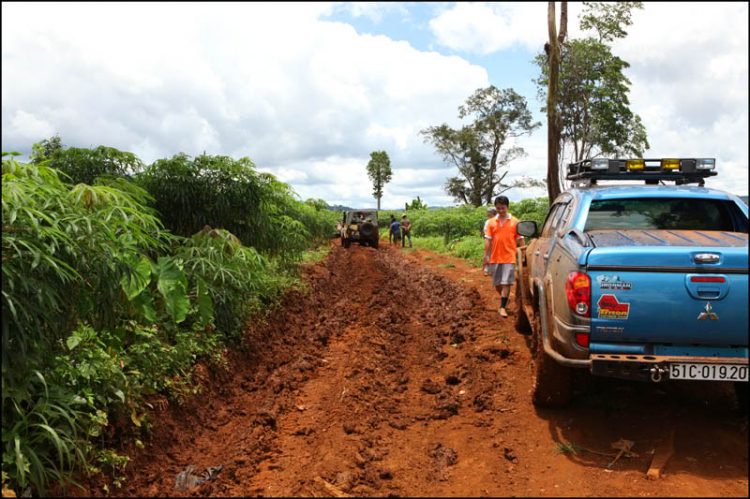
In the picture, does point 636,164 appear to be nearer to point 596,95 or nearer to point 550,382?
point 550,382

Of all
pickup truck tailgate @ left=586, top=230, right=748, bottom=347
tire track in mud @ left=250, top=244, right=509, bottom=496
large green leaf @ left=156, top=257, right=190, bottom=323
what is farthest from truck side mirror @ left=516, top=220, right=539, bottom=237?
large green leaf @ left=156, top=257, right=190, bottom=323

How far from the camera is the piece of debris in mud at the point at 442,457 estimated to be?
146 inches

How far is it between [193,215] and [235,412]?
3496mm

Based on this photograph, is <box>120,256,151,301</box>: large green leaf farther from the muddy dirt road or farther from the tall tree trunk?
the tall tree trunk

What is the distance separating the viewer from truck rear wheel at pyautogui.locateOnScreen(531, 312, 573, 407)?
4.21 metres

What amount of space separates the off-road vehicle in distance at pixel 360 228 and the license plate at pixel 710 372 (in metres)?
21.2

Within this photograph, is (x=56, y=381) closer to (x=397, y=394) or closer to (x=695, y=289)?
(x=397, y=394)

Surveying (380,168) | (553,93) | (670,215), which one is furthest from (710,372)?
(380,168)

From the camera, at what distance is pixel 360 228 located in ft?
80.2

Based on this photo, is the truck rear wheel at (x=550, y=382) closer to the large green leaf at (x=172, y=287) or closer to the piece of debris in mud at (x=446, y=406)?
the piece of debris in mud at (x=446, y=406)

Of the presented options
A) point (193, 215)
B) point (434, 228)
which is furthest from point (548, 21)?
point (434, 228)

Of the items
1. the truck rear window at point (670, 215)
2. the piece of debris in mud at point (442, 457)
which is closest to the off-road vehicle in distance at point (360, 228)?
the truck rear window at point (670, 215)

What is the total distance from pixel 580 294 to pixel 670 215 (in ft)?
5.05

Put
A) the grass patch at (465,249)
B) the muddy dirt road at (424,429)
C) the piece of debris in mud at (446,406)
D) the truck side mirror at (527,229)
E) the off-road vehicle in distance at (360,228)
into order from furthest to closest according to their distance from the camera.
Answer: the off-road vehicle in distance at (360,228) < the grass patch at (465,249) < the truck side mirror at (527,229) < the piece of debris in mud at (446,406) < the muddy dirt road at (424,429)
